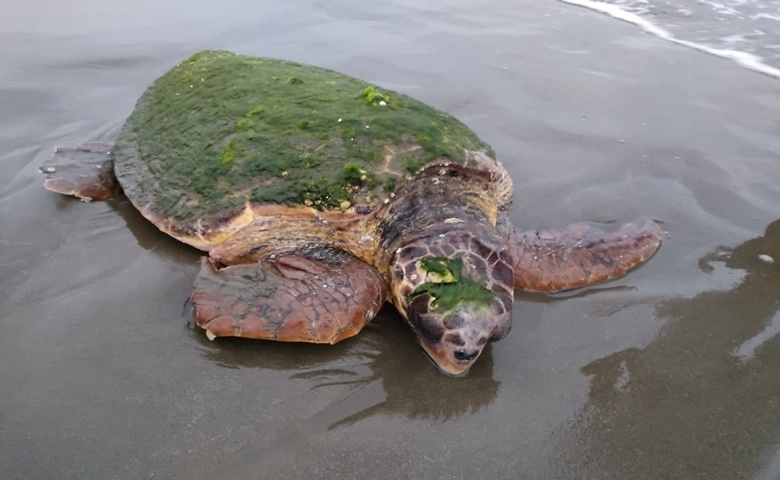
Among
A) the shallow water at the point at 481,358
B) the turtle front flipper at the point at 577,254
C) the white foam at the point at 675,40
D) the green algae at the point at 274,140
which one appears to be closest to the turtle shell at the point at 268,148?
the green algae at the point at 274,140

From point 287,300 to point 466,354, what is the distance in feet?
2.59

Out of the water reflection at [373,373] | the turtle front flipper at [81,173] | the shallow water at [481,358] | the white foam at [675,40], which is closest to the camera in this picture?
the shallow water at [481,358]

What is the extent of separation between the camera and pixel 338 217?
285cm

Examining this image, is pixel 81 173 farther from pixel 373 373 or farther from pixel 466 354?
pixel 466 354

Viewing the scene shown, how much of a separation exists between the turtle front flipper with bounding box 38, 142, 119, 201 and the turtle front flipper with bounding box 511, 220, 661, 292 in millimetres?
2448

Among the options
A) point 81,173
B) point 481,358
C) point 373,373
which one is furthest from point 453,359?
point 81,173

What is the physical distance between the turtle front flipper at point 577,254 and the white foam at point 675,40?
3.76 m

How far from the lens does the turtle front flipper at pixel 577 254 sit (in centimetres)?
296

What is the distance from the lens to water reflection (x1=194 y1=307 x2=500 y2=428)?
7.50 feet

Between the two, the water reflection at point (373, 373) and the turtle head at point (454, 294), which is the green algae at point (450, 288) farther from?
the water reflection at point (373, 373)

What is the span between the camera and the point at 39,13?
6.80 meters

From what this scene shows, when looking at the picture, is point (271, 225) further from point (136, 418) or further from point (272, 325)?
point (136, 418)

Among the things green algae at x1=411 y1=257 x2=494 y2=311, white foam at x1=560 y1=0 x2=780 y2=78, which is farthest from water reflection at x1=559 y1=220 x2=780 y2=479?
white foam at x1=560 y1=0 x2=780 y2=78

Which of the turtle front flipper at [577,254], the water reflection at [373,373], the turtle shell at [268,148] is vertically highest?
the turtle shell at [268,148]
